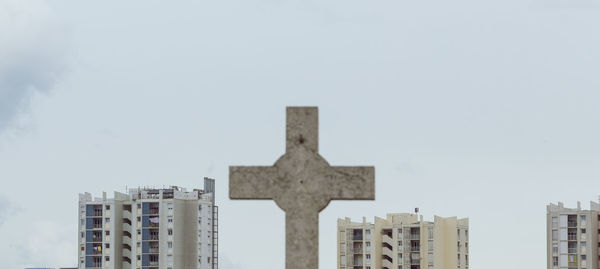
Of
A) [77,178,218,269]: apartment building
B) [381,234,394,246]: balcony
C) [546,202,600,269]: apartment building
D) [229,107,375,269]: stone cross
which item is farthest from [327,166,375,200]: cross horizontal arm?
[77,178,218,269]: apartment building

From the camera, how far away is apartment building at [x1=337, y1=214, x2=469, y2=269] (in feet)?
403

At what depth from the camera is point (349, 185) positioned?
14.1 metres

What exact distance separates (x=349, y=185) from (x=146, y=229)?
377 ft

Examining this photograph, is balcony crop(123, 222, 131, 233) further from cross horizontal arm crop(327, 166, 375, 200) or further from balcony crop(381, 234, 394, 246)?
cross horizontal arm crop(327, 166, 375, 200)

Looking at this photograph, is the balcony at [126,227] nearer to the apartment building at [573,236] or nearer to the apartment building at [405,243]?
the apartment building at [405,243]

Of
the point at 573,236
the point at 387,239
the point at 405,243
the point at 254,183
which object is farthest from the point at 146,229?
the point at 254,183

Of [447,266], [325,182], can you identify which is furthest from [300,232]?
[447,266]

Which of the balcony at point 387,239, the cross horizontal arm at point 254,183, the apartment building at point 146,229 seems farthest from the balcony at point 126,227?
the cross horizontal arm at point 254,183

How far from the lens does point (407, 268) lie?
125m

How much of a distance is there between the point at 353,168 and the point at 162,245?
376 feet

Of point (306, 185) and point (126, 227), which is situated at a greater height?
point (126, 227)

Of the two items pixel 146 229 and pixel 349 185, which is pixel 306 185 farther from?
pixel 146 229

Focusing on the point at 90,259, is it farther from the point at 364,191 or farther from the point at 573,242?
the point at 364,191

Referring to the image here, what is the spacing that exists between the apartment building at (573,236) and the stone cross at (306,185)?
110434 mm
